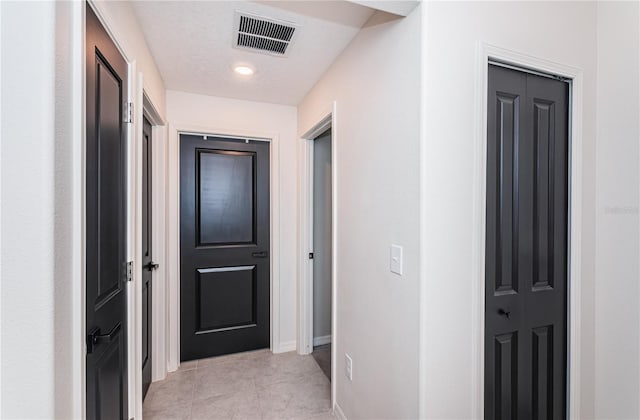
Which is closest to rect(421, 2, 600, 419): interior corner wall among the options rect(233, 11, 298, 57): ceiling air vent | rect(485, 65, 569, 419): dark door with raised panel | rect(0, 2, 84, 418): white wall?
rect(485, 65, 569, 419): dark door with raised panel

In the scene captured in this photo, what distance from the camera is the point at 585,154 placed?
154 centimetres

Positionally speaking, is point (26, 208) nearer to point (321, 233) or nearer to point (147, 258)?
point (147, 258)

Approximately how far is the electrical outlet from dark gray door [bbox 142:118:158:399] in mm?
1429

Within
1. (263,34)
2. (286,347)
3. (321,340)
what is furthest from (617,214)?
(286,347)

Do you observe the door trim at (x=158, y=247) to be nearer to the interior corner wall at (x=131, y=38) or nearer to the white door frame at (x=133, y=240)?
the interior corner wall at (x=131, y=38)

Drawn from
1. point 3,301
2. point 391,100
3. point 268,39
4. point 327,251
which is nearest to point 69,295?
point 3,301

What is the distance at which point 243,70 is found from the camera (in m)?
2.21

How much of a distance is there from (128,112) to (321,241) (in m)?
1.98

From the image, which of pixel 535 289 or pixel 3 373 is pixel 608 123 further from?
pixel 3 373

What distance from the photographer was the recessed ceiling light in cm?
217

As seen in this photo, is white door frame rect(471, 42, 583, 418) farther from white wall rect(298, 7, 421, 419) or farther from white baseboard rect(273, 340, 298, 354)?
white baseboard rect(273, 340, 298, 354)

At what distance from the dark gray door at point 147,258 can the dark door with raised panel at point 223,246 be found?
1.28 ft

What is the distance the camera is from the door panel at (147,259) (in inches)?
83.9

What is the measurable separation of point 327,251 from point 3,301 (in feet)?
7.96
